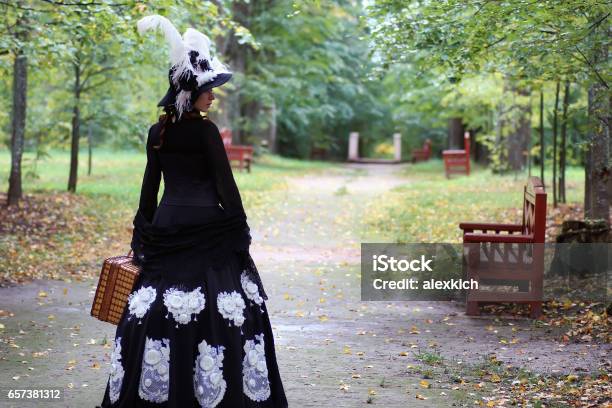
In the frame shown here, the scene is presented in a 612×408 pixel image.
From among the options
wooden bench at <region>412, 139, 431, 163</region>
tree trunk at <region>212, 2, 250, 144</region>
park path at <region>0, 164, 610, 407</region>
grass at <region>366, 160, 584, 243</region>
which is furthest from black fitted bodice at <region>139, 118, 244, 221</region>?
wooden bench at <region>412, 139, 431, 163</region>

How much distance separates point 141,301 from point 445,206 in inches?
575

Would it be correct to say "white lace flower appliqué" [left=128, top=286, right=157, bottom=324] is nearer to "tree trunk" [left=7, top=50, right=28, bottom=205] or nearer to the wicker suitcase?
the wicker suitcase

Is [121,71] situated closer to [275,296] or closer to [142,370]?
[275,296]

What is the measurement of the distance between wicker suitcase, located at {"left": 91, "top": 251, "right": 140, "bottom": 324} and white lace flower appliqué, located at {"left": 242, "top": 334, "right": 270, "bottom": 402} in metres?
0.79

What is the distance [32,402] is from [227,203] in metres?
1.96

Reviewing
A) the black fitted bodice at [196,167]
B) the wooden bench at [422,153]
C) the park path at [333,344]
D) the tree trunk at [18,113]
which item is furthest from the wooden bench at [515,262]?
the wooden bench at [422,153]

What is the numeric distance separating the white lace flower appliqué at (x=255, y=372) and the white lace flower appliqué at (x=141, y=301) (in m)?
0.61

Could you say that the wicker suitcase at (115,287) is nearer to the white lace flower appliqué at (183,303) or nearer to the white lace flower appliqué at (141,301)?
the white lace flower appliqué at (141,301)

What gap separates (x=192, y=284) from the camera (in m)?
5.34

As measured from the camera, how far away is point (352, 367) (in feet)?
23.6

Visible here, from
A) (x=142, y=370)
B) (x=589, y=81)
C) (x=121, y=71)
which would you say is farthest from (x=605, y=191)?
(x=121, y=71)

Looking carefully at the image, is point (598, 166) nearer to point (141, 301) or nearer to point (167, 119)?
point (167, 119)

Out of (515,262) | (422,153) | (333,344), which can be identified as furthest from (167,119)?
(422,153)

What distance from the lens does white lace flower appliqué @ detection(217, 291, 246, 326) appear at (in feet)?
17.5
